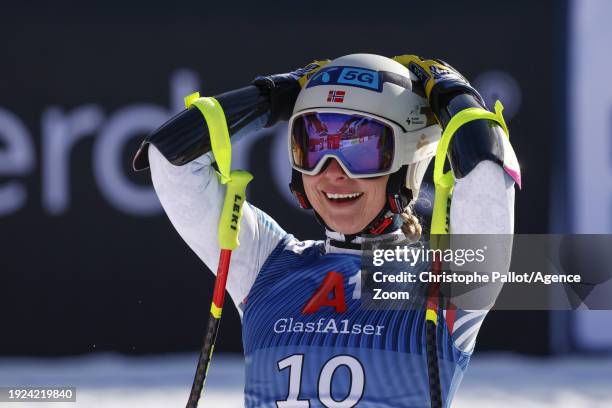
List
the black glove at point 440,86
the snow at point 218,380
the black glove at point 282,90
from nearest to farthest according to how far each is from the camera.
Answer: the black glove at point 440,86 → the black glove at point 282,90 → the snow at point 218,380

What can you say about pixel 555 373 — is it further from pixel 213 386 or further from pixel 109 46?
pixel 109 46

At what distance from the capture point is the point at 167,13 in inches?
249

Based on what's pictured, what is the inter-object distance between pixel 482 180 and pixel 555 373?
3633mm

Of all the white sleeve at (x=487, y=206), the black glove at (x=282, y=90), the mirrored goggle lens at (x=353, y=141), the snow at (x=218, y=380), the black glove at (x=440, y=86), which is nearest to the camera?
the white sleeve at (x=487, y=206)

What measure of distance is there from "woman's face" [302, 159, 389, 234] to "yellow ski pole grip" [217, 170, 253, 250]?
171 millimetres

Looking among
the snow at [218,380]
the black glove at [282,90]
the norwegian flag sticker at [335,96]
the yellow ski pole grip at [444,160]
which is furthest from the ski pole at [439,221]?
the snow at [218,380]

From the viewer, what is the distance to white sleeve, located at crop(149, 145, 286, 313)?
3123 millimetres

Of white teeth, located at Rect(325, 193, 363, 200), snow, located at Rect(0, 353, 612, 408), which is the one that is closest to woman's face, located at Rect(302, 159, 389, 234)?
white teeth, located at Rect(325, 193, 363, 200)

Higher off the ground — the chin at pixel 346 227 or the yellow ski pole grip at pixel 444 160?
the yellow ski pole grip at pixel 444 160

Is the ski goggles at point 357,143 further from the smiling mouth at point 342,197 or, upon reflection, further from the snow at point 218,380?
the snow at point 218,380

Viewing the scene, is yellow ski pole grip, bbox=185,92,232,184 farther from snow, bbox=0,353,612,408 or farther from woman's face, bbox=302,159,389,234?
snow, bbox=0,353,612,408

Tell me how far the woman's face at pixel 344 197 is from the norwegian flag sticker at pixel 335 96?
16 cm

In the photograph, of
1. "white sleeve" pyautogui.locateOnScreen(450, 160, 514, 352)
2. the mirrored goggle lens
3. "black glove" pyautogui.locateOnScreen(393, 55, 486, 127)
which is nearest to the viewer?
"white sleeve" pyautogui.locateOnScreen(450, 160, 514, 352)

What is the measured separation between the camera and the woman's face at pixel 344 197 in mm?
3082
